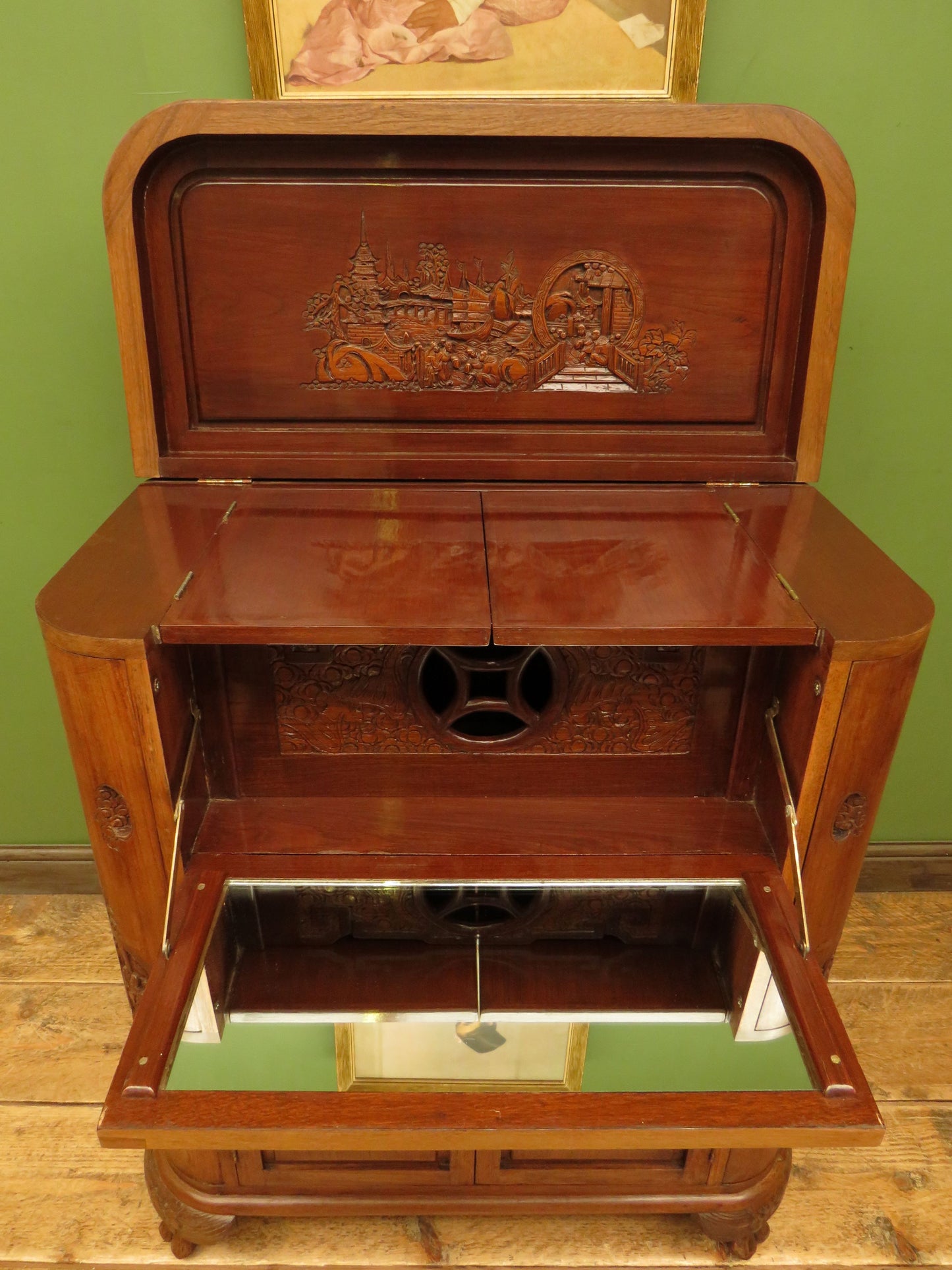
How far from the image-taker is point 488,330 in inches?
49.1

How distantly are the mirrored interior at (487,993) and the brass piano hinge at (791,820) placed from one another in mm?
61

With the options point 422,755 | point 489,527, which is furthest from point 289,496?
point 422,755

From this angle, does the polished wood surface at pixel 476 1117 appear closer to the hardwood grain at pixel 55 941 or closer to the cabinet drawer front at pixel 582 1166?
the cabinet drawer front at pixel 582 1166

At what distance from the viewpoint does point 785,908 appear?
3.55 feet

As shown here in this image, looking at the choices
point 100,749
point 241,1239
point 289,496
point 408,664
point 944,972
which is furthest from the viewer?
point 944,972

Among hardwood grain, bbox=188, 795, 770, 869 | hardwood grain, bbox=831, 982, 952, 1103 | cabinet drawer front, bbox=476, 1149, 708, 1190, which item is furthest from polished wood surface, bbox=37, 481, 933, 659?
hardwood grain, bbox=831, 982, 952, 1103

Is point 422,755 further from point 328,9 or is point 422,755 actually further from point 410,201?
point 328,9

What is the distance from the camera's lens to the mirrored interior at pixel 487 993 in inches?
36.6

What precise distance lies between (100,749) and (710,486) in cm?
86

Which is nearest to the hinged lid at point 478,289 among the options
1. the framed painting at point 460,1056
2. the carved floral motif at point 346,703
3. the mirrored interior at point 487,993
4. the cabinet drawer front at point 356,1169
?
the carved floral motif at point 346,703

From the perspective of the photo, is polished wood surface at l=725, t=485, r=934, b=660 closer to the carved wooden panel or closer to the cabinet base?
the carved wooden panel

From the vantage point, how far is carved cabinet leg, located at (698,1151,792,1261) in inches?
50.6

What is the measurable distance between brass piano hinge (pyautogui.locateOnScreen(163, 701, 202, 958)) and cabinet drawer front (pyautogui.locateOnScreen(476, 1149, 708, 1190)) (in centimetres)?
56

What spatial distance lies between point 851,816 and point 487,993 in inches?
18.7
